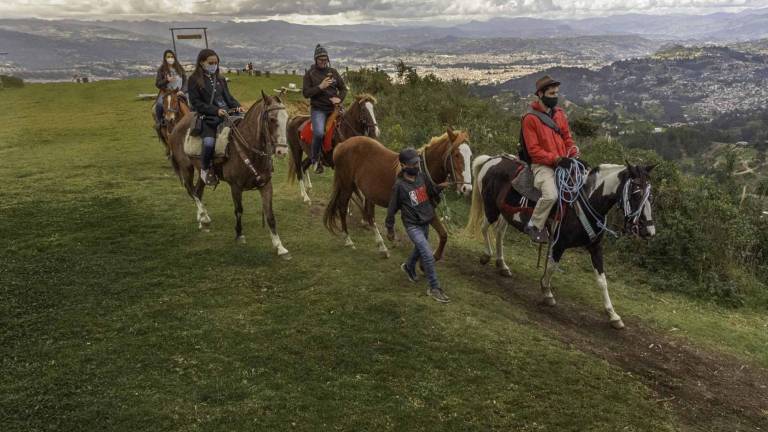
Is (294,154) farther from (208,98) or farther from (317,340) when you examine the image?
(317,340)

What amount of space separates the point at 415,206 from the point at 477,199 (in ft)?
8.46

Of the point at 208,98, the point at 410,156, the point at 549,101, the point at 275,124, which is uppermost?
the point at 208,98

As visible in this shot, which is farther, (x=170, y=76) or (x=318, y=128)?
(x=170, y=76)

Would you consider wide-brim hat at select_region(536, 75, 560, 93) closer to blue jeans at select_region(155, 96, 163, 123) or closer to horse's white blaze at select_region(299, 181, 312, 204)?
horse's white blaze at select_region(299, 181, 312, 204)

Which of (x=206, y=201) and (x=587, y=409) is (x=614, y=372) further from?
(x=206, y=201)

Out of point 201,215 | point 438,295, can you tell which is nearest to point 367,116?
point 201,215

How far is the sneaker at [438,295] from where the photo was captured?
748cm

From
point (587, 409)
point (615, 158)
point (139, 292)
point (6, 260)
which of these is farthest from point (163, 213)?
point (615, 158)

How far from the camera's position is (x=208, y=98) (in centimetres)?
884

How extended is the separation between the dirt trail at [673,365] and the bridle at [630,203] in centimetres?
180

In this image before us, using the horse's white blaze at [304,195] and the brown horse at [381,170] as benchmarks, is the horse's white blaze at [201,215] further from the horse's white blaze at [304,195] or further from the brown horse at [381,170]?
the horse's white blaze at [304,195]

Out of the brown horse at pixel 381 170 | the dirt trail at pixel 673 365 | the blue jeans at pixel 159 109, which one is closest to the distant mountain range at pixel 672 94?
the blue jeans at pixel 159 109

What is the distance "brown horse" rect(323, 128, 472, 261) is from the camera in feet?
24.1

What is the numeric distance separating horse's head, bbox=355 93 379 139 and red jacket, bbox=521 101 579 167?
3879 millimetres
